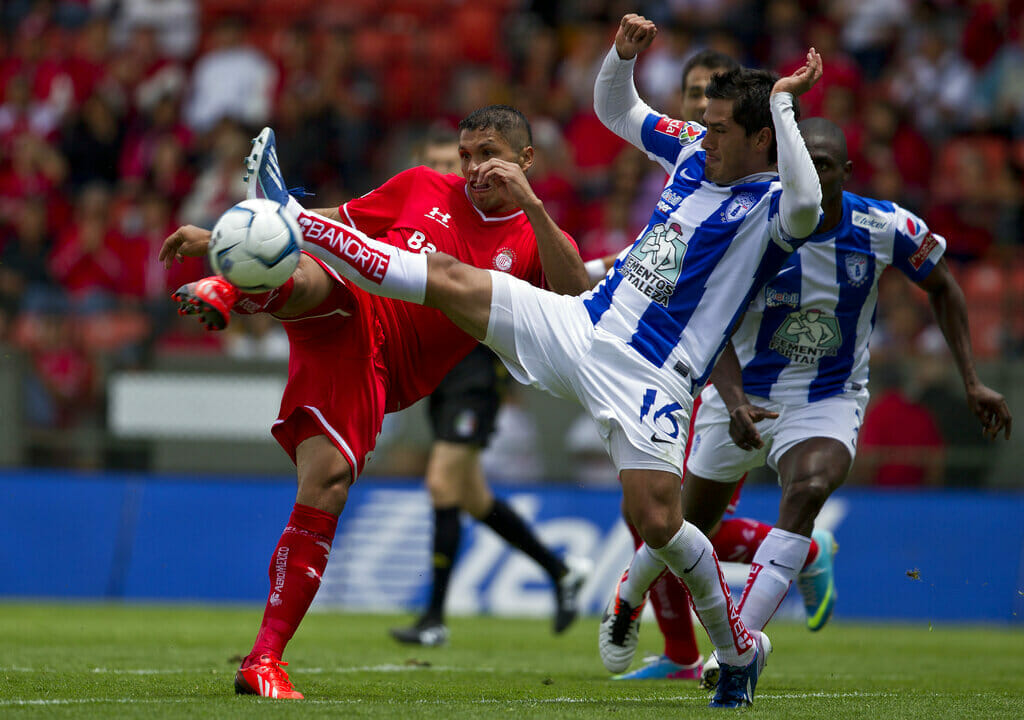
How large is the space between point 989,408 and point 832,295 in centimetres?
84

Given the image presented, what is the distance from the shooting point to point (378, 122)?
49.6 feet

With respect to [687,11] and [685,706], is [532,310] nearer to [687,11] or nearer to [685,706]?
[685,706]

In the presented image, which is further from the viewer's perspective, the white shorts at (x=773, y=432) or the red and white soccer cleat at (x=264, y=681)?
the white shorts at (x=773, y=432)

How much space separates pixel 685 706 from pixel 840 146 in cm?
245

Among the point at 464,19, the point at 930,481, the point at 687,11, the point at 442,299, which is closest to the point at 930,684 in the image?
the point at 442,299

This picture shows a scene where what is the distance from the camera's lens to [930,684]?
6.10 metres

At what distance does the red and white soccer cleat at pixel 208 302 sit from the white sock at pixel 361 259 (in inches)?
12.8

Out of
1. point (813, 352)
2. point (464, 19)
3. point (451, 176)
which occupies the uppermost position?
point (464, 19)

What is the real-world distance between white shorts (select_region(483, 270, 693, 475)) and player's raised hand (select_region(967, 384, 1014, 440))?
1.70 metres

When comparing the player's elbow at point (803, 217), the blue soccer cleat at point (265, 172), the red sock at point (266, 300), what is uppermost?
the player's elbow at point (803, 217)

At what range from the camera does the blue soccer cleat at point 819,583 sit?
666 cm

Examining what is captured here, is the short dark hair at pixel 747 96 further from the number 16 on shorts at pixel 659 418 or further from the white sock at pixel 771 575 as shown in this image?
the white sock at pixel 771 575

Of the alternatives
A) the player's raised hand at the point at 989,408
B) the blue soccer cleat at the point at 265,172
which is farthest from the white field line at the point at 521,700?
the blue soccer cleat at the point at 265,172

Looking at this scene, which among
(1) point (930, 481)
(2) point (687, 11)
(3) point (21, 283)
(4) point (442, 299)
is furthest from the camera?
(2) point (687, 11)
